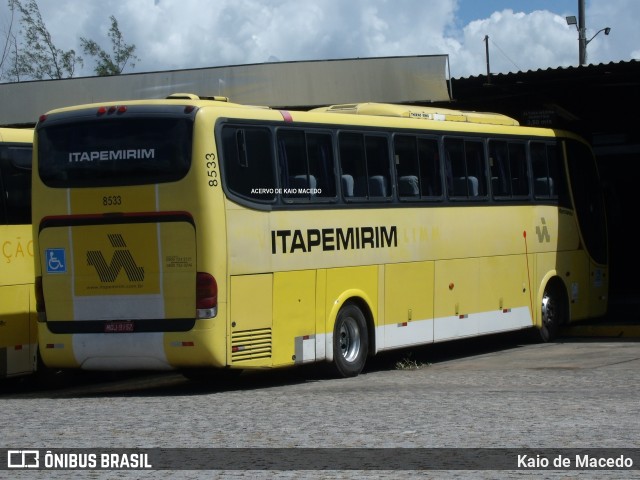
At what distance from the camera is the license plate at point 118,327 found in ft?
49.6

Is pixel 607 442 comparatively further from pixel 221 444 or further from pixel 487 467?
pixel 221 444

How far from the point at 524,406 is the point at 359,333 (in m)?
4.64

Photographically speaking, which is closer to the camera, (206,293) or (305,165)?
(206,293)

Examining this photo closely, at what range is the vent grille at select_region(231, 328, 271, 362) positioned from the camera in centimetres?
1509

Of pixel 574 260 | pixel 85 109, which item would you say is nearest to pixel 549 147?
pixel 574 260

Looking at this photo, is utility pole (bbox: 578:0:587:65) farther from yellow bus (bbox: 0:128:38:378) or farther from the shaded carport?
yellow bus (bbox: 0:128:38:378)

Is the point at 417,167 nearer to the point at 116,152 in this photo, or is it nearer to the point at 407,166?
the point at 407,166

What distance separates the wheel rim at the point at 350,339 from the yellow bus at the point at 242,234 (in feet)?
0.08

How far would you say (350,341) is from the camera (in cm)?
1717

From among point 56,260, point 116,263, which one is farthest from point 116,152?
point 56,260

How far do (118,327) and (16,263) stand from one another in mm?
2122

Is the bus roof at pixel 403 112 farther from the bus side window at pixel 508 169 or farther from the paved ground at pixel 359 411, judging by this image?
the paved ground at pixel 359 411

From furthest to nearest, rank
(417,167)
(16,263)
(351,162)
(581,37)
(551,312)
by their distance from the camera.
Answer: (581,37)
(551,312)
(417,167)
(351,162)
(16,263)

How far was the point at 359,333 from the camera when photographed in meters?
17.2
